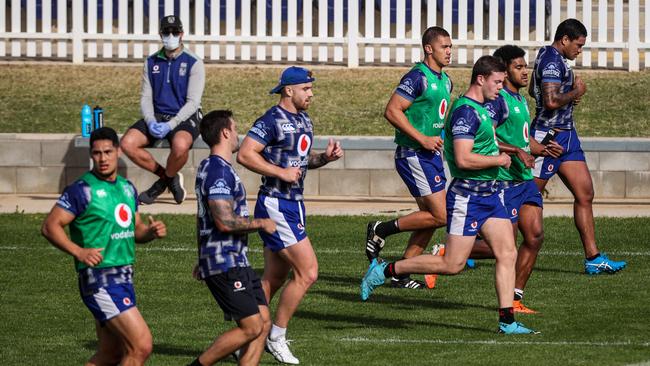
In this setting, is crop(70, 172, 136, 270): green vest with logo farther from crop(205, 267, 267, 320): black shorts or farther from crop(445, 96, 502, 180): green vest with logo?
crop(445, 96, 502, 180): green vest with logo

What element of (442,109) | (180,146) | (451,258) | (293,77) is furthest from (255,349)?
(180,146)

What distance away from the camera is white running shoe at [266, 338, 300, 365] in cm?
955

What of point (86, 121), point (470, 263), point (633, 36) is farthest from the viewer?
point (633, 36)

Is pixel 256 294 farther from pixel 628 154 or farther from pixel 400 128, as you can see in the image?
pixel 628 154

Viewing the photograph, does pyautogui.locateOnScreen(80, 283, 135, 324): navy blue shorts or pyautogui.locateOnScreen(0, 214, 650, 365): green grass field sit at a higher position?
pyautogui.locateOnScreen(80, 283, 135, 324): navy blue shorts

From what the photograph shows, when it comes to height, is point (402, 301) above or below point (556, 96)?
below

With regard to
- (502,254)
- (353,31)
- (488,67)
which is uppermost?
(353,31)

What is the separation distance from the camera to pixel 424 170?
12359 millimetres

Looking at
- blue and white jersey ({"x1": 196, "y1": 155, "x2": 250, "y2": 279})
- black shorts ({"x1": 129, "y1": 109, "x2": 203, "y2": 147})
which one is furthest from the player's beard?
black shorts ({"x1": 129, "y1": 109, "x2": 203, "y2": 147})

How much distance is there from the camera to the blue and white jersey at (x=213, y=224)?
8672 millimetres

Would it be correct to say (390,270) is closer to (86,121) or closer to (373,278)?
(373,278)

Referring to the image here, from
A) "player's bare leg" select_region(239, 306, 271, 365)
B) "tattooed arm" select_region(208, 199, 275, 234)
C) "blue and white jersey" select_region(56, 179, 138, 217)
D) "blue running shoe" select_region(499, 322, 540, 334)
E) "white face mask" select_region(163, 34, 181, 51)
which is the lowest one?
"blue running shoe" select_region(499, 322, 540, 334)

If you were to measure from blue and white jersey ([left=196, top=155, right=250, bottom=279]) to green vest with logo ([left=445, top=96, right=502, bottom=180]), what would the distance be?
2266mm

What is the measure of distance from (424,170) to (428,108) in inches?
20.8
